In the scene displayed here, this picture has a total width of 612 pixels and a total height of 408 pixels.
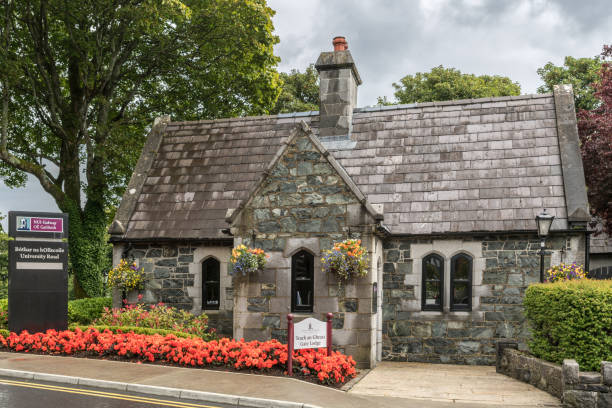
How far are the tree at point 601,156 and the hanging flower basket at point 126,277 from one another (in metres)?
14.7

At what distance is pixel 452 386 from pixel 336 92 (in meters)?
10.4

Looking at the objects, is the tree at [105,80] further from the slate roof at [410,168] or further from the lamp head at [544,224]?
the lamp head at [544,224]

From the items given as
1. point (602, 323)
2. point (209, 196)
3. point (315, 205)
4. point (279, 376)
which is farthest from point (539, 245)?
point (209, 196)

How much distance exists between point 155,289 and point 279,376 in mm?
6934

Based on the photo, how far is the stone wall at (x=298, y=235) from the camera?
1362cm

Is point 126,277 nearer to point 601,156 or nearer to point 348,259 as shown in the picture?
point 348,259

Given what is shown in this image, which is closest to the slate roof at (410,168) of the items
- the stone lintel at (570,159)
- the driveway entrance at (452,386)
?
the stone lintel at (570,159)

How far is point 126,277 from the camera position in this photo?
55.1 feet

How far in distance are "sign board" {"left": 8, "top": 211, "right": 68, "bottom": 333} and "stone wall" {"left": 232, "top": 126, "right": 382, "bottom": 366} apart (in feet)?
14.7

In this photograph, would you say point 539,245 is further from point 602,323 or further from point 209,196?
point 209,196

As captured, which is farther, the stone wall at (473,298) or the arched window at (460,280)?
the arched window at (460,280)

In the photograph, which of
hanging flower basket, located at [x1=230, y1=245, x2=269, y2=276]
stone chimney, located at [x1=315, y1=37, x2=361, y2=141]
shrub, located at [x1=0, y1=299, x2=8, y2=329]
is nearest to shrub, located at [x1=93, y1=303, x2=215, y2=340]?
shrub, located at [x1=0, y1=299, x2=8, y2=329]

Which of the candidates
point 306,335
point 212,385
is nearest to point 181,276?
point 306,335

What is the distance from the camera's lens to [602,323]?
1012 cm
